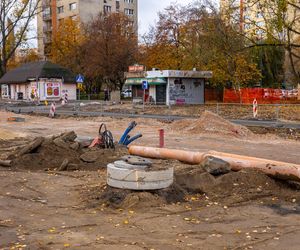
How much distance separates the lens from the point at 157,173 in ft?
29.5

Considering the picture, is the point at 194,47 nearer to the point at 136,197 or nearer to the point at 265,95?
the point at 265,95

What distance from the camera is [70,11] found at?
102125mm

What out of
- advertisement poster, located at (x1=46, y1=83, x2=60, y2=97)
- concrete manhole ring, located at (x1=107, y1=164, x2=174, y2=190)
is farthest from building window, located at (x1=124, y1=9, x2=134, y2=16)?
concrete manhole ring, located at (x1=107, y1=164, x2=174, y2=190)

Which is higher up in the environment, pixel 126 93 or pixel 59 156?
pixel 126 93

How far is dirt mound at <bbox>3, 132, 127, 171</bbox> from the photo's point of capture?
13367 mm

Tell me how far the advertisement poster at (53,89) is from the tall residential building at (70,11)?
29879mm

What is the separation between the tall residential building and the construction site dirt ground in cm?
8583

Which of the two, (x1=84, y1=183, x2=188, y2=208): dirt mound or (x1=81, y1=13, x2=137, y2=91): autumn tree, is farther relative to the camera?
(x1=81, y1=13, x2=137, y2=91): autumn tree

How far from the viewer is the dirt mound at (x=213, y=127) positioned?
24.2 m

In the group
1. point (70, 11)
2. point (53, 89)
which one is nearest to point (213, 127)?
point (53, 89)

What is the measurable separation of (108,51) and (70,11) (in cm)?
3798

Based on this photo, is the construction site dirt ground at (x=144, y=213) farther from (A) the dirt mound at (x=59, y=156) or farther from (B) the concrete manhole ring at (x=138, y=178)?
(A) the dirt mound at (x=59, y=156)

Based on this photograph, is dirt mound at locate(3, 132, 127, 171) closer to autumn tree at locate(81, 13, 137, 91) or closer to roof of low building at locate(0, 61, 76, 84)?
roof of low building at locate(0, 61, 76, 84)

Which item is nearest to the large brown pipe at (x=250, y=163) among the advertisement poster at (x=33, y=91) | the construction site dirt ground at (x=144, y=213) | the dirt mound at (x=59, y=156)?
the construction site dirt ground at (x=144, y=213)
